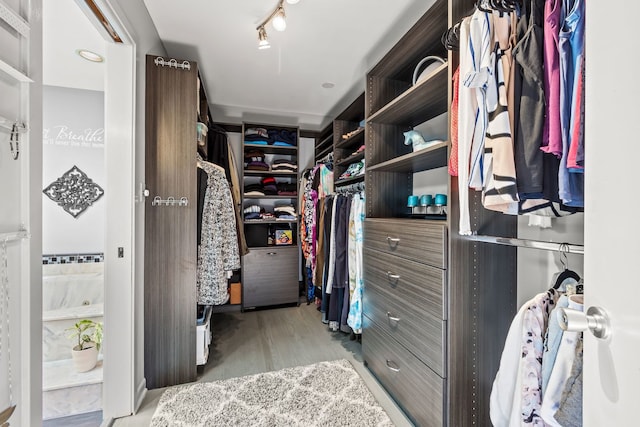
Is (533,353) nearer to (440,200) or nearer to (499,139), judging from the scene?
(499,139)

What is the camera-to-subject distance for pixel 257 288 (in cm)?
316

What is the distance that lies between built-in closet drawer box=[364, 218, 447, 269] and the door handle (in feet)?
2.58

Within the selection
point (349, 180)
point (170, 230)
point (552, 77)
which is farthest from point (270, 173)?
point (552, 77)

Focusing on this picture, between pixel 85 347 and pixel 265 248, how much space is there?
1717 mm

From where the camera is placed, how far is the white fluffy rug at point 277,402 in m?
1.50

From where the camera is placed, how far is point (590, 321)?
1.46 feet

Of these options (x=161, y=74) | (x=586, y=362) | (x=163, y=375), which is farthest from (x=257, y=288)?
(x=586, y=362)

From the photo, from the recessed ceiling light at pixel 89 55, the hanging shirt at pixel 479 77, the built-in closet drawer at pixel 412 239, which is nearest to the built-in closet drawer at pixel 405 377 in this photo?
the built-in closet drawer at pixel 412 239

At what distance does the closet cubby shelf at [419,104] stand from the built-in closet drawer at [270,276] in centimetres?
191

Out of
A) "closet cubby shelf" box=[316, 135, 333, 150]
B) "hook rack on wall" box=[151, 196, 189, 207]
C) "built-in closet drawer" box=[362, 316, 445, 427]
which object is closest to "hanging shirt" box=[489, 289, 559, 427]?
"built-in closet drawer" box=[362, 316, 445, 427]

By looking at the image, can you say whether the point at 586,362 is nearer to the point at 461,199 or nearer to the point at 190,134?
the point at 461,199

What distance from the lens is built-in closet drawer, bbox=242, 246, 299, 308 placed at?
3141 millimetres

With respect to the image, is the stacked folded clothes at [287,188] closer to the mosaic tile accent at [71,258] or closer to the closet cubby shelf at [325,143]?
the closet cubby shelf at [325,143]

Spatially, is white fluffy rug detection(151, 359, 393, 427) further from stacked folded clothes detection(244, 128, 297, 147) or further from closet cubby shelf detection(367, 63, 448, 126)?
stacked folded clothes detection(244, 128, 297, 147)
